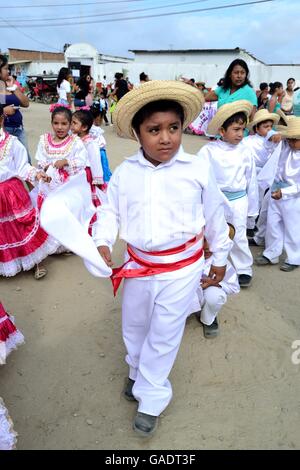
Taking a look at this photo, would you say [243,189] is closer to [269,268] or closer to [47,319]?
[269,268]

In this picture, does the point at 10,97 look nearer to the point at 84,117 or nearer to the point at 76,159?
the point at 84,117

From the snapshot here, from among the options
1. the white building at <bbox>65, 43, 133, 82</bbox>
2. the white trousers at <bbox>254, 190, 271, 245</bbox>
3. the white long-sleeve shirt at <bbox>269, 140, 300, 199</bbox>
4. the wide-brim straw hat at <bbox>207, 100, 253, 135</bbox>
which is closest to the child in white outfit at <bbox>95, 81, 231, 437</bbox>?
the wide-brim straw hat at <bbox>207, 100, 253, 135</bbox>

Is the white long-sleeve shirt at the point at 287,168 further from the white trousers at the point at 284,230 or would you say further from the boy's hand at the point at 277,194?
the white trousers at the point at 284,230

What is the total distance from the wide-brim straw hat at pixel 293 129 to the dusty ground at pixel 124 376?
150cm

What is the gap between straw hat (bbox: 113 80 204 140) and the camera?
68.1 inches

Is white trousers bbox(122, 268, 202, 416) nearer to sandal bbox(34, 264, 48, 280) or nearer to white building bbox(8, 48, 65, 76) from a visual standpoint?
sandal bbox(34, 264, 48, 280)

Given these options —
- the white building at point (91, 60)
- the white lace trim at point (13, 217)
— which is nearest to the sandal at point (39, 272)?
the white lace trim at point (13, 217)

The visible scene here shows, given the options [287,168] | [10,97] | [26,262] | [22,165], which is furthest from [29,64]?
[287,168]

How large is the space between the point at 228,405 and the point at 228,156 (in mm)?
1977

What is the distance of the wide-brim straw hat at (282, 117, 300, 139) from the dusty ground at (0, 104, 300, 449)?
150cm

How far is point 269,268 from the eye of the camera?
4129 mm

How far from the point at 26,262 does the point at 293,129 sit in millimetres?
2916

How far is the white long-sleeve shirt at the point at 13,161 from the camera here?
339 centimetres

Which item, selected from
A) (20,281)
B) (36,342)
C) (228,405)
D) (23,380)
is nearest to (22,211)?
(20,281)
